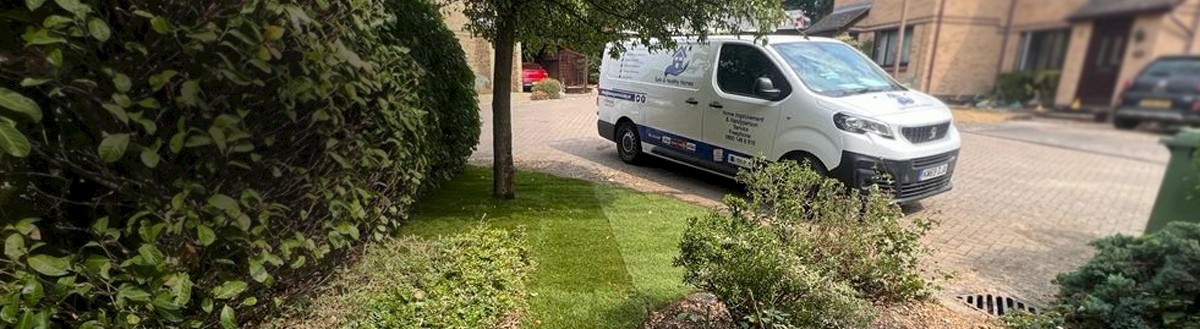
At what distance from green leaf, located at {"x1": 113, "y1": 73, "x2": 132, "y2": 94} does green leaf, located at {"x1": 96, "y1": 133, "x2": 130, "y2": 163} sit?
129 mm

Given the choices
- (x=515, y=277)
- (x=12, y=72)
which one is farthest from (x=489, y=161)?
(x=12, y=72)

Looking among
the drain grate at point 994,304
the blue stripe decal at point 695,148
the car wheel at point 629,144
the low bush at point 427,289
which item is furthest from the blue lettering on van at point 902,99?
the low bush at point 427,289

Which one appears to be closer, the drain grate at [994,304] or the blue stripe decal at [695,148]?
the drain grate at [994,304]

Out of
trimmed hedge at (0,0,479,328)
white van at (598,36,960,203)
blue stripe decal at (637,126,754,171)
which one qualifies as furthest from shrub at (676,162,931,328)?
blue stripe decal at (637,126,754,171)

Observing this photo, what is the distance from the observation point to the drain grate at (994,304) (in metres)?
3.10

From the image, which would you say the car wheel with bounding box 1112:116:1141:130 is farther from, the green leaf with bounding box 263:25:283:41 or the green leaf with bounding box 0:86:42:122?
the green leaf with bounding box 0:86:42:122

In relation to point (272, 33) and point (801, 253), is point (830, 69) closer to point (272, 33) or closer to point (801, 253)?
point (801, 253)

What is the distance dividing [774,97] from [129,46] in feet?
15.0

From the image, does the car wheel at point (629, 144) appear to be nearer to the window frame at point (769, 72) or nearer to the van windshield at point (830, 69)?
the window frame at point (769, 72)

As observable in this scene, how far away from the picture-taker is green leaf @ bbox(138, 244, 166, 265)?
1.53 m

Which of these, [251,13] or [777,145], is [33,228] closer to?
[251,13]

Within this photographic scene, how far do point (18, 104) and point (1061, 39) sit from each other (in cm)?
209

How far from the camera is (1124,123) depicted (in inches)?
31.3

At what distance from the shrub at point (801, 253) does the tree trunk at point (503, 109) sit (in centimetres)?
230
